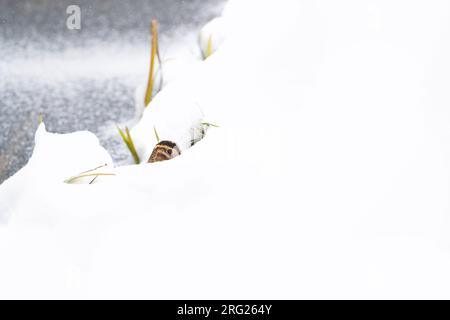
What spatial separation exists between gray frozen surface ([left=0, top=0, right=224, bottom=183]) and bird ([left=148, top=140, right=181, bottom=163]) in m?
0.27

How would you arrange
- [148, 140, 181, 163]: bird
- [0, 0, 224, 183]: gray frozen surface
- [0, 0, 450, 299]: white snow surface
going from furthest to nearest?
[0, 0, 224, 183]: gray frozen surface
[148, 140, 181, 163]: bird
[0, 0, 450, 299]: white snow surface

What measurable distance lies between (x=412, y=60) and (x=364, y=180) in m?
0.35

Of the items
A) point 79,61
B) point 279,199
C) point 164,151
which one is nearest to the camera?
point 279,199

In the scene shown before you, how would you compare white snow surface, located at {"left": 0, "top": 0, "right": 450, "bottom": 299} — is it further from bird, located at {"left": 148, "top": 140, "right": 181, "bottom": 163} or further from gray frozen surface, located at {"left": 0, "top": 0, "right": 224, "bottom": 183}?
gray frozen surface, located at {"left": 0, "top": 0, "right": 224, "bottom": 183}

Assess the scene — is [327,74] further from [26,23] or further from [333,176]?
[26,23]

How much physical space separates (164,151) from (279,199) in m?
0.32

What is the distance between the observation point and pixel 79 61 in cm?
186

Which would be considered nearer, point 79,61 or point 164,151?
point 164,151

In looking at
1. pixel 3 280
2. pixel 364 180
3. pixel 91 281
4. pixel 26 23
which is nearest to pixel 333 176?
pixel 364 180

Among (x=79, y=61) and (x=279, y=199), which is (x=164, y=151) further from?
(x=79, y=61)

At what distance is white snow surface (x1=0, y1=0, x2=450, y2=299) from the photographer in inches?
32.2

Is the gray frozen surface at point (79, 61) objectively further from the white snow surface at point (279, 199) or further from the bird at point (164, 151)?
the white snow surface at point (279, 199)

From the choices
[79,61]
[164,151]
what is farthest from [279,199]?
[79,61]

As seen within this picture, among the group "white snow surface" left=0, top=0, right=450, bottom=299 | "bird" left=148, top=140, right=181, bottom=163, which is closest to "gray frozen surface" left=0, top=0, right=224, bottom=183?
"bird" left=148, top=140, right=181, bottom=163
